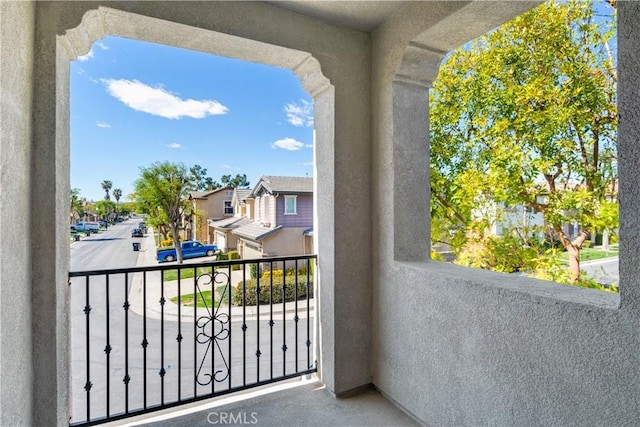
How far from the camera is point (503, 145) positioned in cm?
300

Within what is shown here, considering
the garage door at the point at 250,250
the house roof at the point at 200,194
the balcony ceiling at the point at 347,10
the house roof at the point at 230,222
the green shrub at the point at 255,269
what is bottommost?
the garage door at the point at 250,250

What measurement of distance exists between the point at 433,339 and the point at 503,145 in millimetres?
2266

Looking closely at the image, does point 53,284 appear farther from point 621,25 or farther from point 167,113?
point 167,113

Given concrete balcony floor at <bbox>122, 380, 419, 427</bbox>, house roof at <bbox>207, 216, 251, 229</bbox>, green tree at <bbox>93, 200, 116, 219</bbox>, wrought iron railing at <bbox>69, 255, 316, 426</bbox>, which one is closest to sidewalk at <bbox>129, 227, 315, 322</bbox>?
wrought iron railing at <bbox>69, 255, 316, 426</bbox>

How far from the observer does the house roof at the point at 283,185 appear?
7.02m

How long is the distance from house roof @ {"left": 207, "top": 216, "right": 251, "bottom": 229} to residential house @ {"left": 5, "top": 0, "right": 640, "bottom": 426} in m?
4.05

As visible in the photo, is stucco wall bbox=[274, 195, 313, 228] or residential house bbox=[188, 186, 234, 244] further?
stucco wall bbox=[274, 195, 313, 228]

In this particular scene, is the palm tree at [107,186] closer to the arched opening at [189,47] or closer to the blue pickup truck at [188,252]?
the blue pickup truck at [188,252]

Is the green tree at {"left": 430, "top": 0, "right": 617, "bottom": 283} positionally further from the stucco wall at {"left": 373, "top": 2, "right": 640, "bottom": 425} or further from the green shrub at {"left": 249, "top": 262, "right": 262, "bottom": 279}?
the green shrub at {"left": 249, "top": 262, "right": 262, "bottom": 279}

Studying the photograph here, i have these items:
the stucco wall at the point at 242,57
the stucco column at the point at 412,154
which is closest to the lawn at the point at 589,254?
the stucco column at the point at 412,154

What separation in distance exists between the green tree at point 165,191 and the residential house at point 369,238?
3.31 metres

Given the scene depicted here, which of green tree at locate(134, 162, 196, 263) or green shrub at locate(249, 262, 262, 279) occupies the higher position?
green tree at locate(134, 162, 196, 263)

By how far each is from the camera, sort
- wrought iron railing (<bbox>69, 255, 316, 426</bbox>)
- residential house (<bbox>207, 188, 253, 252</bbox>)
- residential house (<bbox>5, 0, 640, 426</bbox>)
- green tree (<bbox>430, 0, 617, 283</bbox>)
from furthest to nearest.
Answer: residential house (<bbox>207, 188, 253, 252</bbox>) < green tree (<bbox>430, 0, 617, 283</bbox>) < wrought iron railing (<bbox>69, 255, 316, 426</bbox>) < residential house (<bbox>5, 0, 640, 426</bbox>)

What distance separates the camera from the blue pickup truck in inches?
161
